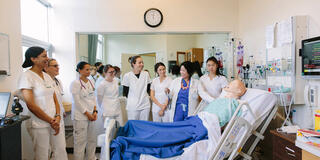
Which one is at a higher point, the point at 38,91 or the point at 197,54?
the point at 197,54

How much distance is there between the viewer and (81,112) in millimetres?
2406

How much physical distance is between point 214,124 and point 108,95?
1618mm

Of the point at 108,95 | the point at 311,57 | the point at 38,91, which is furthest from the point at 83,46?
the point at 311,57

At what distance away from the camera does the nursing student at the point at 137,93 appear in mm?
2789

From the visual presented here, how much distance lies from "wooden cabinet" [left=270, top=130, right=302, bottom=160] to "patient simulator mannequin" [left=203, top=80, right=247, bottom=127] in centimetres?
46

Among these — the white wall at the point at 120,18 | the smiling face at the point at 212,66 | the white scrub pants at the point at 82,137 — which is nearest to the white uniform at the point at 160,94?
the smiling face at the point at 212,66

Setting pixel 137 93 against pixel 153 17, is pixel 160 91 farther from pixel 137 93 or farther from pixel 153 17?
pixel 153 17

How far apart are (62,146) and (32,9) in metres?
2.16

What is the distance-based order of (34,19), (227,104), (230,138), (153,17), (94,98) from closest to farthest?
1. (230,138)
2. (227,104)
3. (94,98)
4. (34,19)
5. (153,17)

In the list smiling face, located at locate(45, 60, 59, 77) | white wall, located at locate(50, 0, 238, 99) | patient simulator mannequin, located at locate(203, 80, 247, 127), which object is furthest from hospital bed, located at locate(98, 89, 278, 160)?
white wall, located at locate(50, 0, 238, 99)

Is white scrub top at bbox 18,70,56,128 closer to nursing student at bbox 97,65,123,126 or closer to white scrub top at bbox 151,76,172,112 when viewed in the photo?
nursing student at bbox 97,65,123,126

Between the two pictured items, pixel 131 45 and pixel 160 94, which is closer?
pixel 160 94

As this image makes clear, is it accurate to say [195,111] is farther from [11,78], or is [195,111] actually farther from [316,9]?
[11,78]

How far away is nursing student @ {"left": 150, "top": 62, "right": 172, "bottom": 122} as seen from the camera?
2.76 meters
